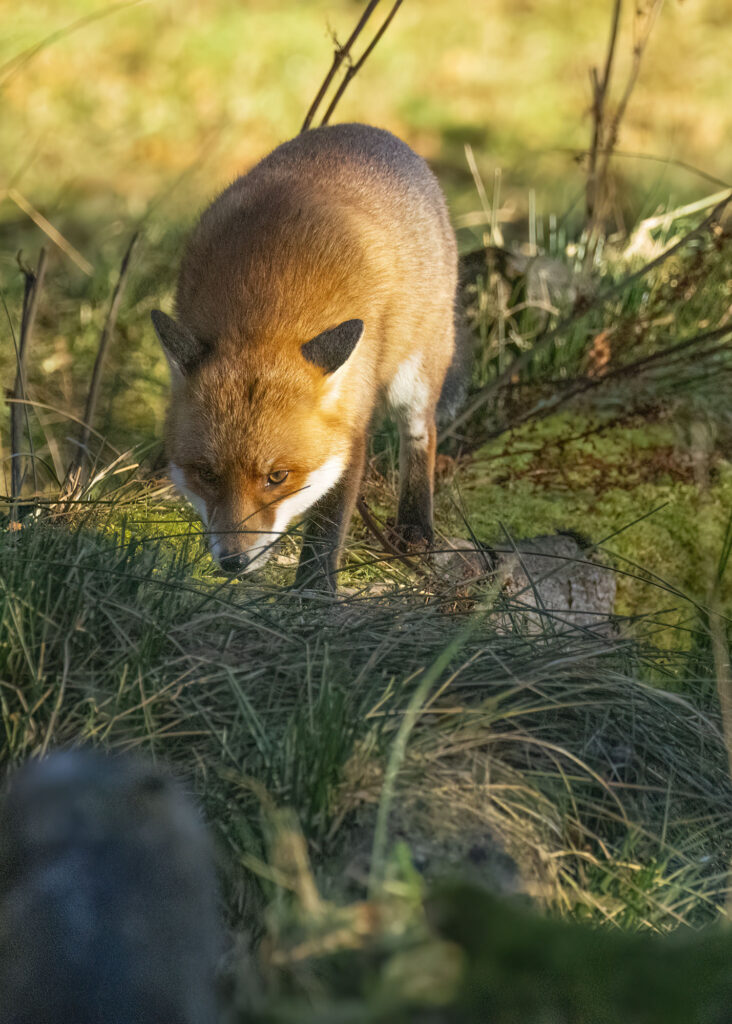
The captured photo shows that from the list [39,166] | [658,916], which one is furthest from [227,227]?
[39,166]

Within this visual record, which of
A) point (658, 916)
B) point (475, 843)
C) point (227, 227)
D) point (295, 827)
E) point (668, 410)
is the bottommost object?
point (668, 410)

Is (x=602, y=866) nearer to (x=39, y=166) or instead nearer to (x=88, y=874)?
(x=88, y=874)

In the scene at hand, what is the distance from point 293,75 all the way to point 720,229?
6222mm

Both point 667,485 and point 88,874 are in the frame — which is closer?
point 88,874

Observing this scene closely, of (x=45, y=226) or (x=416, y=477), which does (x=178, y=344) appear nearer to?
(x=45, y=226)

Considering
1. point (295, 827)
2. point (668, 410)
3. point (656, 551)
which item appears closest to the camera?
point (295, 827)

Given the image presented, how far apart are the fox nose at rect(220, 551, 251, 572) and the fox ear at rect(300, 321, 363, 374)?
2.64 ft

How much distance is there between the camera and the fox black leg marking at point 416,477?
456 centimetres

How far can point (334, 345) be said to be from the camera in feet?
11.8

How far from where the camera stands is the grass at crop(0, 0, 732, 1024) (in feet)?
5.40

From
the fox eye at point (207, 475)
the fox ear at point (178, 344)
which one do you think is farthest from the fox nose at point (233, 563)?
the fox ear at point (178, 344)

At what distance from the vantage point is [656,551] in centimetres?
482

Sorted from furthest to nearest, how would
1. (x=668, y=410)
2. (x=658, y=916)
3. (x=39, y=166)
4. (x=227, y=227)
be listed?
(x=39, y=166) < (x=668, y=410) < (x=227, y=227) < (x=658, y=916)

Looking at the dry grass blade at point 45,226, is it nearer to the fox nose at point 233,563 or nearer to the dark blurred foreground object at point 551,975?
the fox nose at point 233,563
